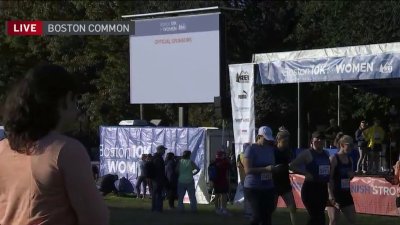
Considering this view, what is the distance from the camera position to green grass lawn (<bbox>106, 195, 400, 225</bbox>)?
2009 cm

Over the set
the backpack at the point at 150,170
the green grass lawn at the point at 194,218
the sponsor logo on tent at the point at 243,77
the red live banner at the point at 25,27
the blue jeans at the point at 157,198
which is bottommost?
the green grass lawn at the point at 194,218

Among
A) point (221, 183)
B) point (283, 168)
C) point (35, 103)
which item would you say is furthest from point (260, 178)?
point (35, 103)

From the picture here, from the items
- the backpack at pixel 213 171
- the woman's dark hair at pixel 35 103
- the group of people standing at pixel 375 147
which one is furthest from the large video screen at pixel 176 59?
the woman's dark hair at pixel 35 103

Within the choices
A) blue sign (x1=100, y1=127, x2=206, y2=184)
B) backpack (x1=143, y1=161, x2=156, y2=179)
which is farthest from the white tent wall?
backpack (x1=143, y1=161, x2=156, y2=179)

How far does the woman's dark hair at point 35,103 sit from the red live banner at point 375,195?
57.5 ft

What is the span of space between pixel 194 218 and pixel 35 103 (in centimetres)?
1806

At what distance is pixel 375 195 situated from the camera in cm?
2158

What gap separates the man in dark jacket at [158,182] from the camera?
76.4ft

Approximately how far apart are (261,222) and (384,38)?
23.3 m

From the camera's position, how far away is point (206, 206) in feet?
84.5

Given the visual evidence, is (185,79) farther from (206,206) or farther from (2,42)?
(2,42)

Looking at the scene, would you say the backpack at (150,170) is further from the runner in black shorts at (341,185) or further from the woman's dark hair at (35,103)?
the woman's dark hair at (35,103)

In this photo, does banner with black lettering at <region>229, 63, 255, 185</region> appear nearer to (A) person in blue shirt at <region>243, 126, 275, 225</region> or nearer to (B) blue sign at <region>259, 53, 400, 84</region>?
(B) blue sign at <region>259, 53, 400, 84</region>

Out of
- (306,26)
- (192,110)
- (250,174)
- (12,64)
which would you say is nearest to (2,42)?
(12,64)
